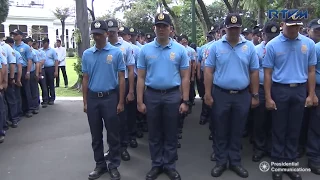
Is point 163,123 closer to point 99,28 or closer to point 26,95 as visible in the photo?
point 99,28

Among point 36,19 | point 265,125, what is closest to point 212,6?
point 265,125

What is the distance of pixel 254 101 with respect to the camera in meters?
4.36

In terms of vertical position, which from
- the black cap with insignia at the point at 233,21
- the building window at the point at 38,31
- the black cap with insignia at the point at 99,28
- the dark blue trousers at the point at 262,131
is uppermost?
the building window at the point at 38,31

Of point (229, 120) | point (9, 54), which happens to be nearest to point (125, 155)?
point (229, 120)

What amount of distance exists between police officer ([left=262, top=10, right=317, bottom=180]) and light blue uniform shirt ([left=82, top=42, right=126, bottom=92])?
195cm

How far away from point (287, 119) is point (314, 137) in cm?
66

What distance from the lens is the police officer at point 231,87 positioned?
13.7 feet

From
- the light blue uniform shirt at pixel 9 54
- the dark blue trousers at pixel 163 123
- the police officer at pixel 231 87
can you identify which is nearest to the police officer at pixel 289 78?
the police officer at pixel 231 87

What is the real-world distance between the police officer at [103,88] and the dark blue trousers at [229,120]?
1302mm

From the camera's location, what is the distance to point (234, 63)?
4.16 meters

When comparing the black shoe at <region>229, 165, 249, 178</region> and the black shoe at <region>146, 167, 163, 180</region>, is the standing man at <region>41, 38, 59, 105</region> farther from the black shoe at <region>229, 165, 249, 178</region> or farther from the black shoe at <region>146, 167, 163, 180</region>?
the black shoe at <region>229, 165, 249, 178</region>

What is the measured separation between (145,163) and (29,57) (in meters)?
4.44

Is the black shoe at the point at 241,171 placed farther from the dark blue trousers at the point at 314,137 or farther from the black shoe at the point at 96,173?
the black shoe at the point at 96,173

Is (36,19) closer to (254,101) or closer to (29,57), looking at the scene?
(29,57)
